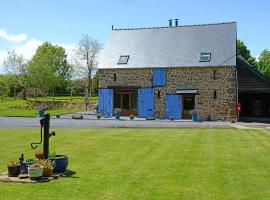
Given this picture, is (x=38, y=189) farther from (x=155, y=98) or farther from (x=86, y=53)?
(x=86, y=53)

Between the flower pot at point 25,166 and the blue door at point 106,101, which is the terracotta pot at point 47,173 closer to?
the flower pot at point 25,166

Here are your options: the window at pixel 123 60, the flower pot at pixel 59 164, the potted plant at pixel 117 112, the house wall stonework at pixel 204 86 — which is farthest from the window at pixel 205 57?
the flower pot at pixel 59 164

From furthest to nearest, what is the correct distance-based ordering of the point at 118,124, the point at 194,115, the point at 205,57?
the point at 205,57, the point at 194,115, the point at 118,124

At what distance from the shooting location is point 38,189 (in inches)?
383

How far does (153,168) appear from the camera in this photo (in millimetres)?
12320

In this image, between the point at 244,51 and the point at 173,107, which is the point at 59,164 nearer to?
the point at 173,107

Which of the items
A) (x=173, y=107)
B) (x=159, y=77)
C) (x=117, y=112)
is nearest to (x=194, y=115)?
(x=173, y=107)

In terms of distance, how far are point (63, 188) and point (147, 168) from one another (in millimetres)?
3212

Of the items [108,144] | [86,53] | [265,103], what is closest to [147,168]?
[108,144]

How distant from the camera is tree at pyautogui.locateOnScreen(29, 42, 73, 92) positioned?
62.2 meters

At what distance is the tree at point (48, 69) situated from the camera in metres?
62.2

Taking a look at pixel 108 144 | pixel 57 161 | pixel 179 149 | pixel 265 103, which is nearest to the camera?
pixel 57 161

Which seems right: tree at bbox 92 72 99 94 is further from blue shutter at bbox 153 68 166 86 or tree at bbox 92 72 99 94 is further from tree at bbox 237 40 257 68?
blue shutter at bbox 153 68 166 86

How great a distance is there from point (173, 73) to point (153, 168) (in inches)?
963
